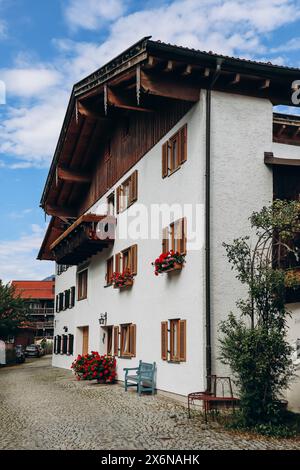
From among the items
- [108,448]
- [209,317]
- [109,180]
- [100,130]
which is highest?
[100,130]

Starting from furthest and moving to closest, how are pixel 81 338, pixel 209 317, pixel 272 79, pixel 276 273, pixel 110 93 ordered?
pixel 81 338, pixel 110 93, pixel 272 79, pixel 209 317, pixel 276 273

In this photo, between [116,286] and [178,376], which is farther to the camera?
[116,286]

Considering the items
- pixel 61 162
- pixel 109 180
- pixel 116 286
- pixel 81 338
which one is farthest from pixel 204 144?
pixel 81 338

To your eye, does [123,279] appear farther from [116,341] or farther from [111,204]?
[111,204]

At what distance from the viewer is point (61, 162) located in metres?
25.7

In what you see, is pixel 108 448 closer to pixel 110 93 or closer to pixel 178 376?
pixel 178 376

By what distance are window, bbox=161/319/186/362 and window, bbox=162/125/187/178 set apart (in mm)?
4139

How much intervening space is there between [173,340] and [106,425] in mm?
4536

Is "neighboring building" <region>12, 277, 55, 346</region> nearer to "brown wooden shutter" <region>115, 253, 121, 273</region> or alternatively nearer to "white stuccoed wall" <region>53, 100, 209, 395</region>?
"white stuccoed wall" <region>53, 100, 209, 395</region>

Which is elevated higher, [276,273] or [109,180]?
[109,180]

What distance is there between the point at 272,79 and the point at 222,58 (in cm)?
153

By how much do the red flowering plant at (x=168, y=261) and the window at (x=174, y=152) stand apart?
7.80ft

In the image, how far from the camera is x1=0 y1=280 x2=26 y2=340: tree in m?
42.0

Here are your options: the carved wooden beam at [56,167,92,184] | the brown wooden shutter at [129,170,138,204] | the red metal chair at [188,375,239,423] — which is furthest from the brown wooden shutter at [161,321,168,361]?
the carved wooden beam at [56,167,92,184]
